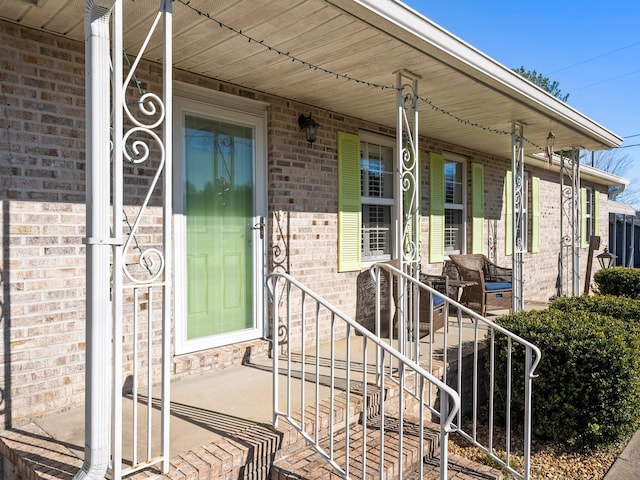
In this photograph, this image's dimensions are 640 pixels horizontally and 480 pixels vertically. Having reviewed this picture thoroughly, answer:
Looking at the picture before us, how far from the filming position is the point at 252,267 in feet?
14.1

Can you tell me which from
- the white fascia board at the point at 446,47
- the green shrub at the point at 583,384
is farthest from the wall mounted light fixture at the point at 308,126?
the green shrub at the point at 583,384

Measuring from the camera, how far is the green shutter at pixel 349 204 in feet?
16.4

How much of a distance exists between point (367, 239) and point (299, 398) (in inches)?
106

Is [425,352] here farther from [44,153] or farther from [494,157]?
[494,157]

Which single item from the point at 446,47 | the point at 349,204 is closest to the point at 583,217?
the point at 349,204

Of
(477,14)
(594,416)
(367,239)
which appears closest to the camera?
(594,416)

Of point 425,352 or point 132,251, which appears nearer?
point 132,251

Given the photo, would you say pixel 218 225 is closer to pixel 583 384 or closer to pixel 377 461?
pixel 377 461

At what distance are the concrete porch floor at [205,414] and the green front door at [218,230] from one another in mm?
442

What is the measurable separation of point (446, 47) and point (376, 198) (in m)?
2.46

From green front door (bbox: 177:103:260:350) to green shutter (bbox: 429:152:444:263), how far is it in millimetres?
2982

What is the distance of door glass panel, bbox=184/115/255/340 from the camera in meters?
3.85

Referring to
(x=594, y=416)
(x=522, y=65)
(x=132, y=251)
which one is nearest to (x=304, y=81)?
(x=132, y=251)

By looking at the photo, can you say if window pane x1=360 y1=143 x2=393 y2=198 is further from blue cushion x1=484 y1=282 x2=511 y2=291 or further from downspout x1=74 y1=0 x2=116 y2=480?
downspout x1=74 y1=0 x2=116 y2=480
